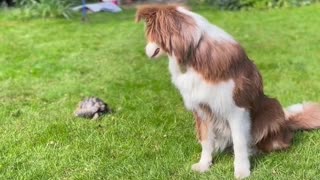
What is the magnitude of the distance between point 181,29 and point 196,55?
0.20m

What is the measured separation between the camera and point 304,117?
4.30 metres

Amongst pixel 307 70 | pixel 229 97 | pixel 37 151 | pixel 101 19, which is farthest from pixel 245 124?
pixel 101 19

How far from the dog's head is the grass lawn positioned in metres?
1.02

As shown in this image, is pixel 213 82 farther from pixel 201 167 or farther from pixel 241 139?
pixel 201 167

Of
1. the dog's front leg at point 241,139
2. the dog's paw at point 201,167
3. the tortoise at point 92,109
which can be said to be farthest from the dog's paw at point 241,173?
the tortoise at point 92,109

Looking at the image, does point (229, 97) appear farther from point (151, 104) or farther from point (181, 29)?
point (151, 104)

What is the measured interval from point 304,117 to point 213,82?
135 cm

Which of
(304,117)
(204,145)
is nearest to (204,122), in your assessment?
(204,145)

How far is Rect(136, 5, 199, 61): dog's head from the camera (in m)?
3.16

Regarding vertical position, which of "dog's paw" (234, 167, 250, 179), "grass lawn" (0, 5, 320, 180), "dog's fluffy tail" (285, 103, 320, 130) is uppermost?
"dog's fluffy tail" (285, 103, 320, 130)

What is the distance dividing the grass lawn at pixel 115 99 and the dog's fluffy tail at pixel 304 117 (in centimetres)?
8

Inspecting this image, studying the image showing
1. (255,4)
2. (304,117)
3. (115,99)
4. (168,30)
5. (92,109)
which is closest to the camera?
(168,30)

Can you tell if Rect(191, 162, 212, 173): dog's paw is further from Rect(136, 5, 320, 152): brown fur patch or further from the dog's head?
the dog's head

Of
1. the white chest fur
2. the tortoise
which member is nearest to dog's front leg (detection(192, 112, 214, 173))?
the white chest fur
